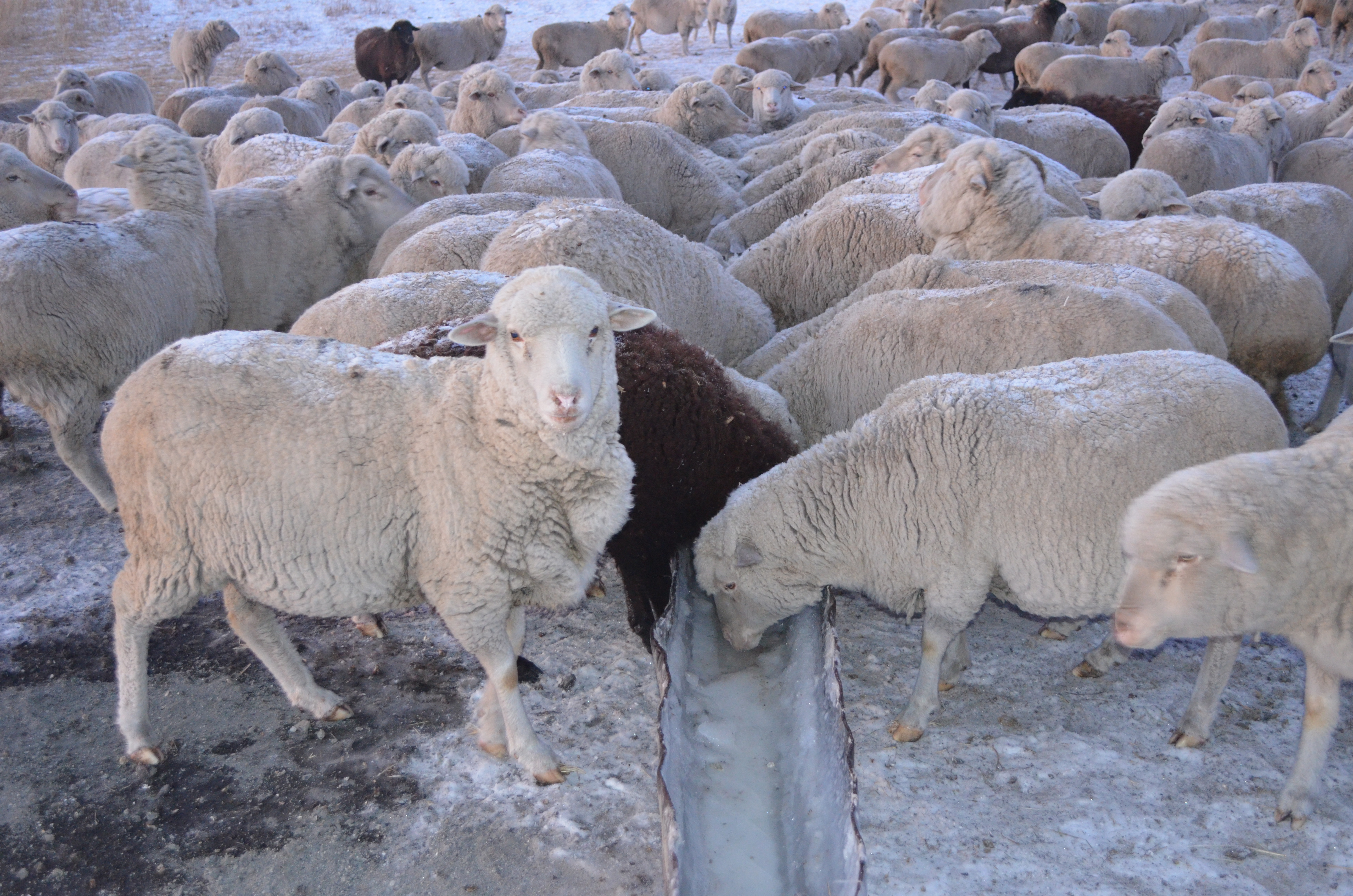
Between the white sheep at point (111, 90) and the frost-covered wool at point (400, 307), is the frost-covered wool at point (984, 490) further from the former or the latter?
the white sheep at point (111, 90)

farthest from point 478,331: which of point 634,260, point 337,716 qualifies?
point 634,260

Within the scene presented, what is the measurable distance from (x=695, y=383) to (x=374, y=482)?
4.13 ft

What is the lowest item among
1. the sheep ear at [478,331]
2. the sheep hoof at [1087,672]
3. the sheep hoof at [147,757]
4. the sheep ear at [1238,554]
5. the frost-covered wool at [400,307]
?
the sheep hoof at [1087,672]

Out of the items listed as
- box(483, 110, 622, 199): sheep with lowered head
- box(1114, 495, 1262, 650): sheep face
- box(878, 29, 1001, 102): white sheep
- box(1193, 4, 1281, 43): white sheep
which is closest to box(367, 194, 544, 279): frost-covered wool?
box(483, 110, 622, 199): sheep with lowered head

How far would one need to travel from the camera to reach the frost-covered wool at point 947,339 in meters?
3.65

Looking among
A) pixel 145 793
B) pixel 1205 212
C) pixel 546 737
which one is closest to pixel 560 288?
pixel 546 737

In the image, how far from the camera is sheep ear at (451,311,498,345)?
263 centimetres

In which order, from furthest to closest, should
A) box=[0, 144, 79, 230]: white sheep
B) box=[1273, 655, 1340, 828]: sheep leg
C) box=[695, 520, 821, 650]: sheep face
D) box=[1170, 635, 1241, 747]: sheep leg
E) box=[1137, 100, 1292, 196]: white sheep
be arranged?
box=[1137, 100, 1292, 196]: white sheep, box=[0, 144, 79, 230]: white sheep, box=[695, 520, 821, 650]: sheep face, box=[1170, 635, 1241, 747]: sheep leg, box=[1273, 655, 1340, 828]: sheep leg

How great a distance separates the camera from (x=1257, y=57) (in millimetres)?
14648

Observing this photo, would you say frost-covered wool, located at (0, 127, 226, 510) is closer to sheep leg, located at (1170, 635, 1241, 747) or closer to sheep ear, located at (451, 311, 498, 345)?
sheep ear, located at (451, 311, 498, 345)

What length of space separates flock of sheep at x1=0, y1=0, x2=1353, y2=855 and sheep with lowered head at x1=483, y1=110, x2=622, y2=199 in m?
0.04

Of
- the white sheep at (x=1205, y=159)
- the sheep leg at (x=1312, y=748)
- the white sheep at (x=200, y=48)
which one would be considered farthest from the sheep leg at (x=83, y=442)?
the white sheep at (x=200, y=48)

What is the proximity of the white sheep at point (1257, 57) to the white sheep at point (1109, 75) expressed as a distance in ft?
4.40

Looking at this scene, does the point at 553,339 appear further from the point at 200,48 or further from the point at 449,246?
the point at 200,48
